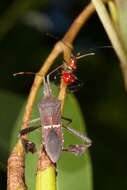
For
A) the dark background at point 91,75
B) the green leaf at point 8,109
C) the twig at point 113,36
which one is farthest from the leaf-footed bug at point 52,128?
the dark background at point 91,75

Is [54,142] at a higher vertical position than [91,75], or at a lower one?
lower

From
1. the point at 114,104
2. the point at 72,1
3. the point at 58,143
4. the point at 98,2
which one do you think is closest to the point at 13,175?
the point at 58,143

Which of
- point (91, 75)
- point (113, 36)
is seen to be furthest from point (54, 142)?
point (91, 75)

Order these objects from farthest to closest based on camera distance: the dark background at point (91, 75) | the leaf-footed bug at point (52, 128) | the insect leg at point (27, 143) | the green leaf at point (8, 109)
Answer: the dark background at point (91, 75) < the green leaf at point (8, 109) < the leaf-footed bug at point (52, 128) < the insect leg at point (27, 143)

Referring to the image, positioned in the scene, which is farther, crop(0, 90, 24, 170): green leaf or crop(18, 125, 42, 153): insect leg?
crop(0, 90, 24, 170): green leaf

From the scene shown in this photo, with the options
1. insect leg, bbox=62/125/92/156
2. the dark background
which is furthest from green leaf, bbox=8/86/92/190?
the dark background

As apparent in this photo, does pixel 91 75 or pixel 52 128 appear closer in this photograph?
pixel 52 128

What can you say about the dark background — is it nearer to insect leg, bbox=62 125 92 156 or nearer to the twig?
insect leg, bbox=62 125 92 156

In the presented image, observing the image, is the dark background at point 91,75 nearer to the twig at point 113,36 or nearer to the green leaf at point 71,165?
the green leaf at point 71,165

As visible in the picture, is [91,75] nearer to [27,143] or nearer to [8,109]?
[8,109]
